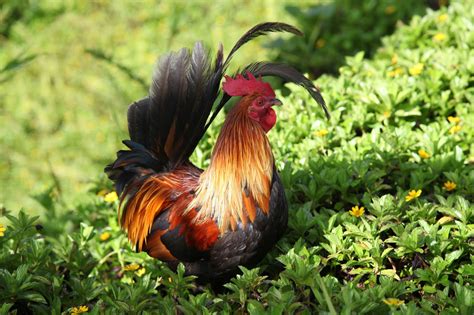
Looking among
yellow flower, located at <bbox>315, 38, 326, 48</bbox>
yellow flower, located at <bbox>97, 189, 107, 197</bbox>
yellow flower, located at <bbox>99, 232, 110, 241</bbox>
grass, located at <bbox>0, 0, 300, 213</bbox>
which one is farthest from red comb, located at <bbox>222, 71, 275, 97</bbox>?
yellow flower, located at <bbox>315, 38, 326, 48</bbox>

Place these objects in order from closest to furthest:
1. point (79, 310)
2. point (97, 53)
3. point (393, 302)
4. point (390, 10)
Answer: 1. point (393, 302)
2. point (79, 310)
3. point (97, 53)
4. point (390, 10)

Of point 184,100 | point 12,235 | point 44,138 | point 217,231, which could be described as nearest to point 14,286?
point 12,235

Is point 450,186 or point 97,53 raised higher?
point 97,53

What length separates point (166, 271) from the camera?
10.4 ft

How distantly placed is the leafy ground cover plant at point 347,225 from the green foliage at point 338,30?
126 centimetres

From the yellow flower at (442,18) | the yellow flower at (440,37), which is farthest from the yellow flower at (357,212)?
the yellow flower at (442,18)

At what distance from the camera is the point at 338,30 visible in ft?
23.5

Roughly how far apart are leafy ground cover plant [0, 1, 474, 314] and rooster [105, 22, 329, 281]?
16 centimetres

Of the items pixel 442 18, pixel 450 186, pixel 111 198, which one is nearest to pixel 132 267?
pixel 111 198

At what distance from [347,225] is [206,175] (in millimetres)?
738

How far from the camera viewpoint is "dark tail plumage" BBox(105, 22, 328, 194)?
11.4 feet

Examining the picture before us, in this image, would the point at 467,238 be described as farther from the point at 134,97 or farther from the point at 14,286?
the point at 134,97

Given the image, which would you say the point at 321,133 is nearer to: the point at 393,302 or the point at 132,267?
the point at 132,267

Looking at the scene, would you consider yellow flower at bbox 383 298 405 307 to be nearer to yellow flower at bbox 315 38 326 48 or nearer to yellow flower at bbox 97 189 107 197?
yellow flower at bbox 97 189 107 197
